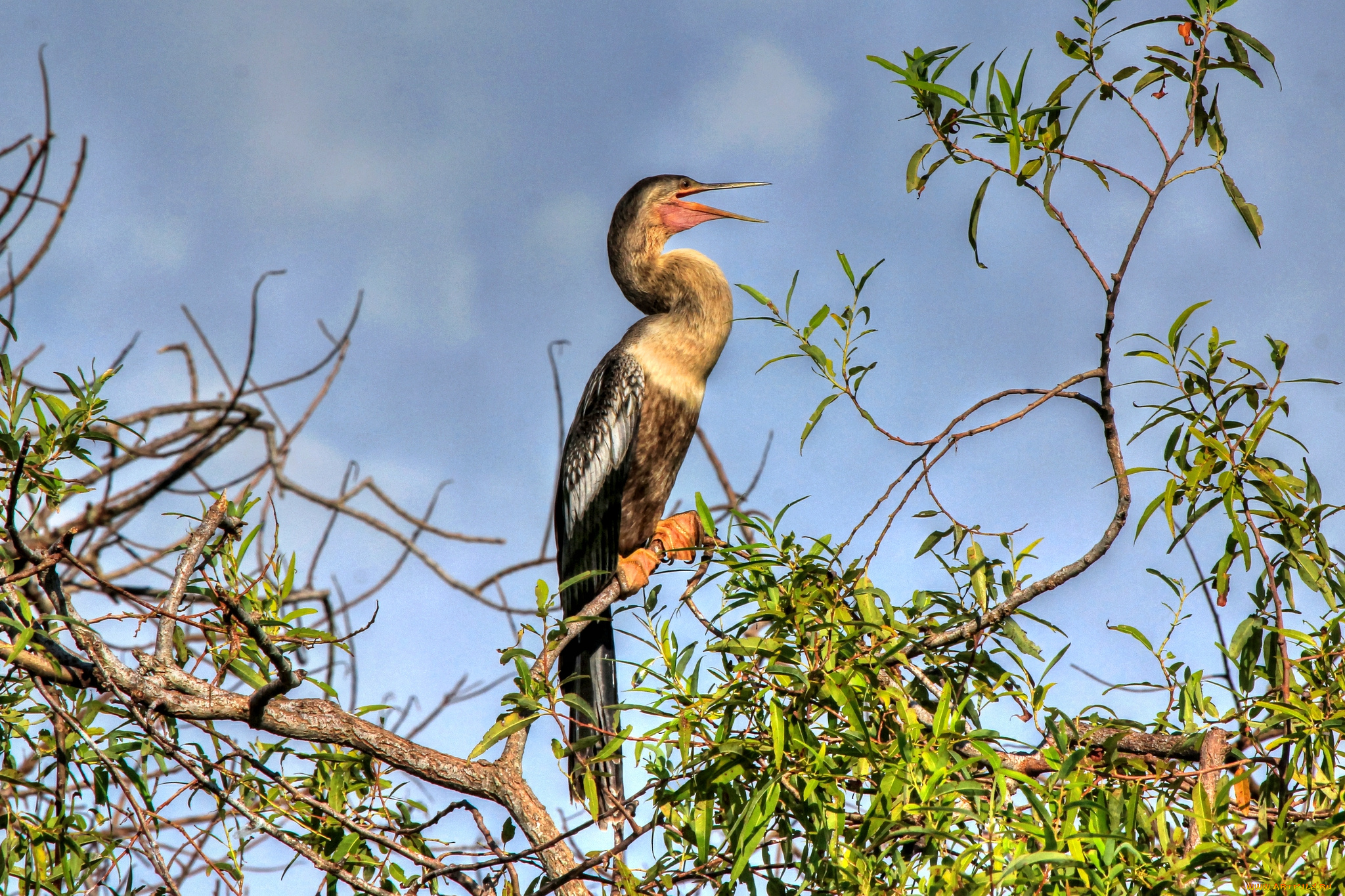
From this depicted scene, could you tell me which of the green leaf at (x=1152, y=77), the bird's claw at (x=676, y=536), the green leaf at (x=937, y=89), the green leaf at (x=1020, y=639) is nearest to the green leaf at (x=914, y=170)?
the green leaf at (x=937, y=89)

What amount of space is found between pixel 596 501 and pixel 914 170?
202 cm

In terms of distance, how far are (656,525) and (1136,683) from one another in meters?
2.16

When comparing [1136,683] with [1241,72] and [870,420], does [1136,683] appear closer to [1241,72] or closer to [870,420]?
[870,420]

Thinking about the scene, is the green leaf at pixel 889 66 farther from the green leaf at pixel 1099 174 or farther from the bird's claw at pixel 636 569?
the bird's claw at pixel 636 569

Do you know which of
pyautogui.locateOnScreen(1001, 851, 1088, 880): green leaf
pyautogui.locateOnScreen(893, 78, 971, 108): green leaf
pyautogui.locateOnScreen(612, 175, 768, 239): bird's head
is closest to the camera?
pyautogui.locateOnScreen(1001, 851, 1088, 880): green leaf

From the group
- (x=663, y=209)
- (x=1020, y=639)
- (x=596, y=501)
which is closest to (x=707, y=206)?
(x=663, y=209)

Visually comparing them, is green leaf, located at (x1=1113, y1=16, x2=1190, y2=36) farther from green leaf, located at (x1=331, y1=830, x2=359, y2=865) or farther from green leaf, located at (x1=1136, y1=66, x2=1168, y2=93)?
green leaf, located at (x1=331, y1=830, x2=359, y2=865)

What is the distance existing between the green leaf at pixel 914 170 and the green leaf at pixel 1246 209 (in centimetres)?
65

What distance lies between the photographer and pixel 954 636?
2.28 metres

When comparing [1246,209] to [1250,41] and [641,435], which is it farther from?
[641,435]

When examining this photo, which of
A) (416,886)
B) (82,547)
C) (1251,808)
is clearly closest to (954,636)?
(1251,808)

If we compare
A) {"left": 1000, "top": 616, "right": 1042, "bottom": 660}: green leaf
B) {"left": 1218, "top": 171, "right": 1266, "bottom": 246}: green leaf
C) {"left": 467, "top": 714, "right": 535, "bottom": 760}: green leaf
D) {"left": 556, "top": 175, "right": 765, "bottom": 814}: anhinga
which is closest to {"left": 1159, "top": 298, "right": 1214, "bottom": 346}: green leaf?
{"left": 1218, "top": 171, "right": 1266, "bottom": 246}: green leaf

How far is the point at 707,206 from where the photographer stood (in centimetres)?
452

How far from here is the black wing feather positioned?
3.66 metres
